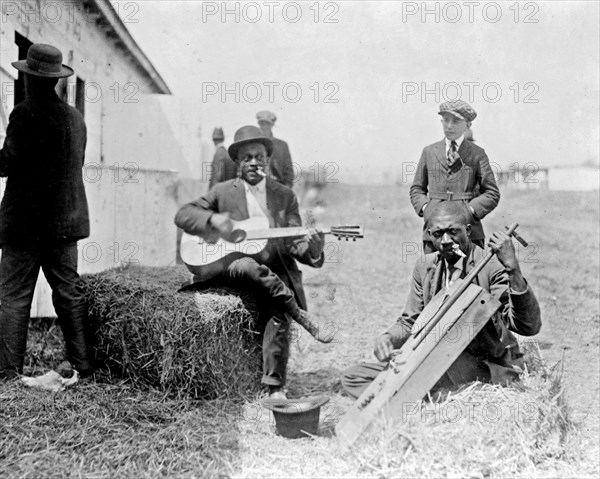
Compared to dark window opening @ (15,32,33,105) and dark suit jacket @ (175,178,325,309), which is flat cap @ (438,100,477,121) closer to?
dark suit jacket @ (175,178,325,309)

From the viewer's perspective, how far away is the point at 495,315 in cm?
397

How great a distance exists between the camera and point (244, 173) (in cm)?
550

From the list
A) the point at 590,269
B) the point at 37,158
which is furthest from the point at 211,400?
the point at 590,269

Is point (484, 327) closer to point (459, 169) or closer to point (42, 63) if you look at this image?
point (459, 169)

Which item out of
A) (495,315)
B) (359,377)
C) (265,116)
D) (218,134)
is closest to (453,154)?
(495,315)

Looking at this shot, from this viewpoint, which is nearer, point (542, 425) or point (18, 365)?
point (542, 425)

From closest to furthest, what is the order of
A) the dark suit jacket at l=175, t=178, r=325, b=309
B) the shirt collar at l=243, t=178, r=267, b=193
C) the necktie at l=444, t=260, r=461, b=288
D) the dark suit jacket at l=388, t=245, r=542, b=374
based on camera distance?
the dark suit jacket at l=388, t=245, r=542, b=374
the necktie at l=444, t=260, r=461, b=288
the dark suit jacket at l=175, t=178, r=325, b=309
the shirt collar at l=243, t=178, r=267, b=193

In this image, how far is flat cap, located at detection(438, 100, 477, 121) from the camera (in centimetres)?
528

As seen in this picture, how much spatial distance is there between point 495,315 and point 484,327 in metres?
0.10

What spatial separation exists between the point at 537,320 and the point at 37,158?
12.2 ft

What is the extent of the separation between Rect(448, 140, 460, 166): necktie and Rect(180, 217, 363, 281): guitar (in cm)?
102

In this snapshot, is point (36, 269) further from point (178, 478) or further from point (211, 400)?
point (178, 478)

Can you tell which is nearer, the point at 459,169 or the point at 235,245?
the point at 235,245

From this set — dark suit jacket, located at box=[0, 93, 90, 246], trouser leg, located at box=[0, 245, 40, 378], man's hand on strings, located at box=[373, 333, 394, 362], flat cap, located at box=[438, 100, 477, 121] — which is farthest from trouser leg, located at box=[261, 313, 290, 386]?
flat cap, located at box=[438, 100, 477, 121]
